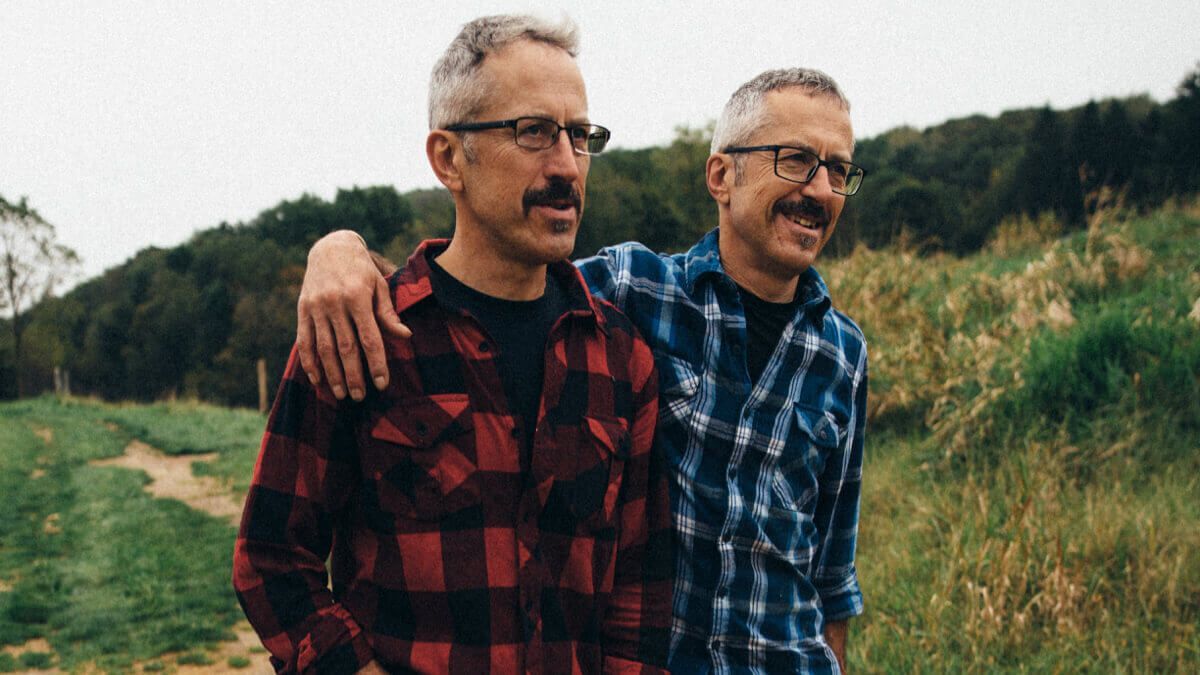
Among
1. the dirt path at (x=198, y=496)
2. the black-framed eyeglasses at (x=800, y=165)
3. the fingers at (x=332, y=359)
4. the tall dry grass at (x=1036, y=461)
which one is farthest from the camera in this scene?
the dirt path at (x=198, y=496)

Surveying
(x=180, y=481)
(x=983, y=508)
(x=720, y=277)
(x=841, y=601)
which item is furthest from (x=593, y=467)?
(x=180, y=481)

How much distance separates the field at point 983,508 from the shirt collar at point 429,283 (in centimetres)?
252

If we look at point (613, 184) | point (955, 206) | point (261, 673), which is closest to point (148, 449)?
point (261, 673)

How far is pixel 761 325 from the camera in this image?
2121 mm

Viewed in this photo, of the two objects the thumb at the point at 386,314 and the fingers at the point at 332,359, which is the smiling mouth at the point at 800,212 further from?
the fingers at the point at 332,359

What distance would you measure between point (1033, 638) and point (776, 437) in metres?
2.41

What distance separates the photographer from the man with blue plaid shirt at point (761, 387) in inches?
74.5

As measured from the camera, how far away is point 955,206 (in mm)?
Result: 46500

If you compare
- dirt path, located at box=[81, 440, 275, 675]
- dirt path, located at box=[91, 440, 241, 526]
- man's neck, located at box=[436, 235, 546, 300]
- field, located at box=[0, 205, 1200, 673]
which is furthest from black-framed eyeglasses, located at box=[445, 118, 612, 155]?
dirt path, located at box=[91, 440, 241, 526]

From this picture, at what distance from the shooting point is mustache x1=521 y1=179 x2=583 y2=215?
1640 millimetres

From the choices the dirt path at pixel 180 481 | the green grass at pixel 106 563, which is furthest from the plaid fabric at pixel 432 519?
the dirt path at pixel 180 481

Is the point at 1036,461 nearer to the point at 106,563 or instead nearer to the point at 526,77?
the point at 526,77

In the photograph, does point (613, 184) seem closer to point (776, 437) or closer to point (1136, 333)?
point (1136, 333)

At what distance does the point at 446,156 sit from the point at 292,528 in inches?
30.3
